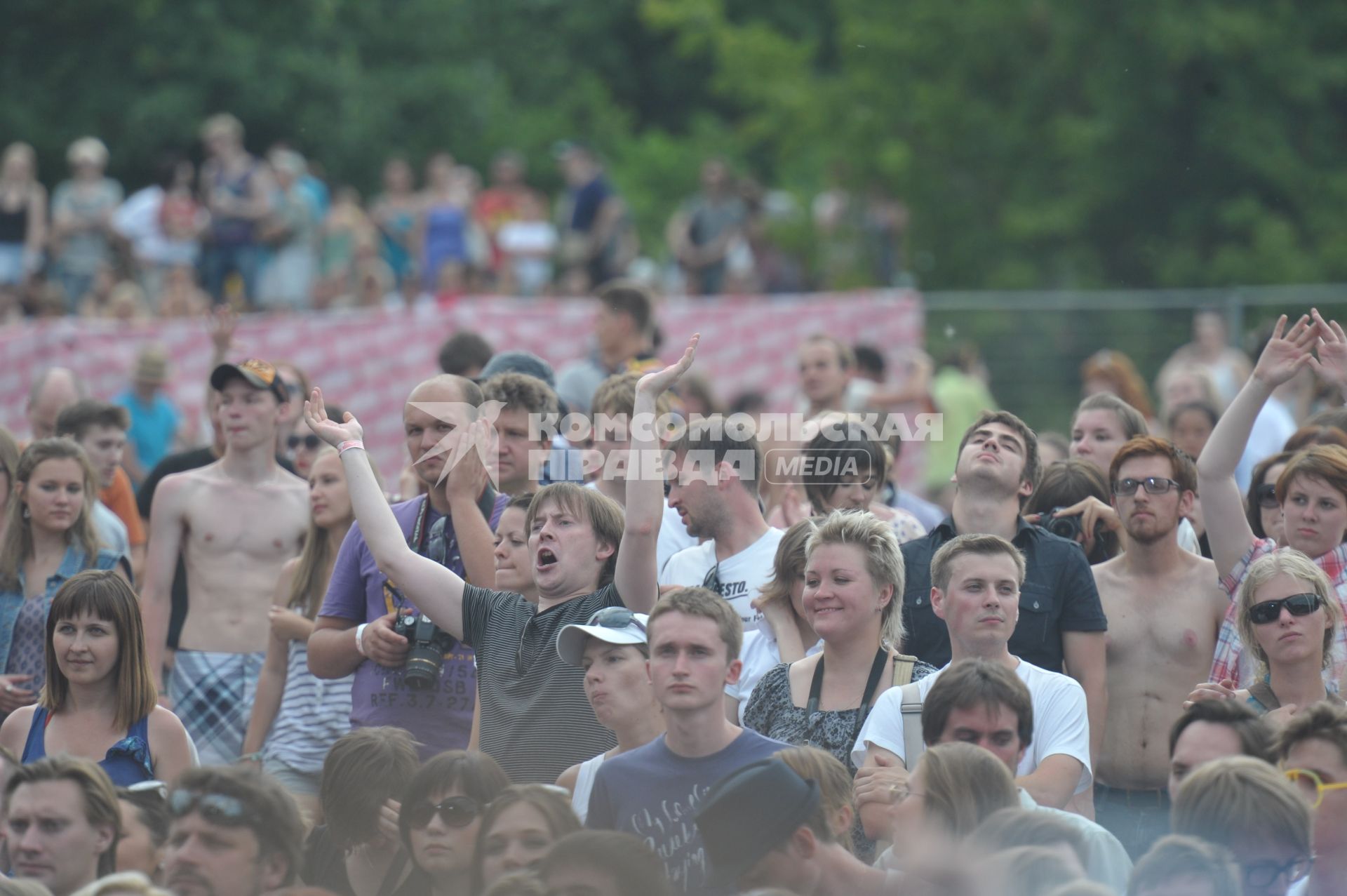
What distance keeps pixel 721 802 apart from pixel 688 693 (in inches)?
17.8

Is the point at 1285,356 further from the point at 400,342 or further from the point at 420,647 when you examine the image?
the point at 400,342

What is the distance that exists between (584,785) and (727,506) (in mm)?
1533

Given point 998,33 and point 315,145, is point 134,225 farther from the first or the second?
point 998,33

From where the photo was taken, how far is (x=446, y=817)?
4371 millimetres

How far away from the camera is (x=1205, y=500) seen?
19.1 ft

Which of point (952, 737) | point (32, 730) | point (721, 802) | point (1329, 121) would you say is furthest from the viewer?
point (1329, 121)

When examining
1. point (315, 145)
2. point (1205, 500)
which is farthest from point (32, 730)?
point (315, 145)

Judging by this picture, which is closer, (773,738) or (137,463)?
(773,738)

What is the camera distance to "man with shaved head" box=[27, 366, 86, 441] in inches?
350

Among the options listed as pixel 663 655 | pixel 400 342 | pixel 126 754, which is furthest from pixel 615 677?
pixel 400 342

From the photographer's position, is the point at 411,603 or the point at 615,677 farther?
the point at 411,603

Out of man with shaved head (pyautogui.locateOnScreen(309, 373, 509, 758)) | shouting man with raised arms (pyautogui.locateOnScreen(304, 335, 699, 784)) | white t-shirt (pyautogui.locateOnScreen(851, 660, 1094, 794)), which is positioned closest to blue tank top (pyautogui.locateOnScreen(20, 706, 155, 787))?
man with shaved head (pyautogui.locateOnScreen(309, 373, 509, 758))

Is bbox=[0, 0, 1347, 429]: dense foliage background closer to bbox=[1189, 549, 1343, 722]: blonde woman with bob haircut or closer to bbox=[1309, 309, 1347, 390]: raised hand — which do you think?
bbox=[1309, 309, 1347, 390]: raised hand

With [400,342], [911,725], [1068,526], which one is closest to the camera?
[911,725]
